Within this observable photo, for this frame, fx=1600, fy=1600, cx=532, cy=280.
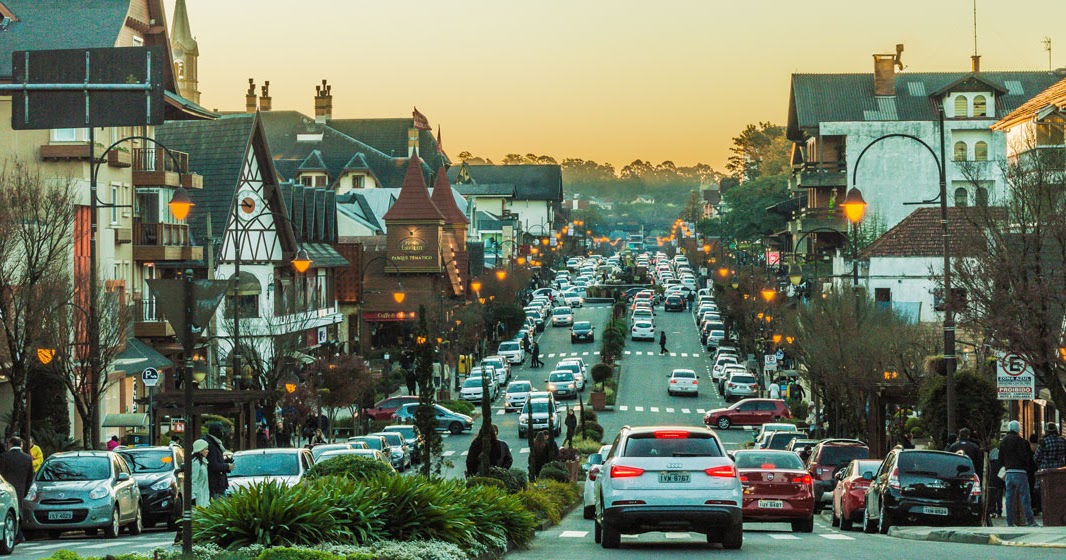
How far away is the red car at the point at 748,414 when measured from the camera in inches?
2486

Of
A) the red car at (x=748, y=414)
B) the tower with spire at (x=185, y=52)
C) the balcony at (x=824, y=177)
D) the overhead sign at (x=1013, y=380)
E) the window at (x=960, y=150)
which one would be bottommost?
the red car at (x=748, y=414)

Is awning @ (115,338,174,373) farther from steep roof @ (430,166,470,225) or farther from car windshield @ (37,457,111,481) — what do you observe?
steep roof @ (430,166,470,225)

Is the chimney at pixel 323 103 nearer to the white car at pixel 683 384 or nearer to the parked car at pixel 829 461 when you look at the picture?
the white car at pixel 683 384

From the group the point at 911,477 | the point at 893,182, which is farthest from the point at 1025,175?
the point at 893,182

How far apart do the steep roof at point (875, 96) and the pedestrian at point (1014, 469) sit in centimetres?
6995

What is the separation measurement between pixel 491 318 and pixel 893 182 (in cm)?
2722

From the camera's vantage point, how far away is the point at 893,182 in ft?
299


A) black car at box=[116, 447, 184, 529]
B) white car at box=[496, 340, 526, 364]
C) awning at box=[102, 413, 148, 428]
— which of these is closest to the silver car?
black car at box=[116, 447, 184, 529]

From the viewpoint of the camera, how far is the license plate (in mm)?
19312

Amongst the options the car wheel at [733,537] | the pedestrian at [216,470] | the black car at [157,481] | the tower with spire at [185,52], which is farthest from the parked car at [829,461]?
the tower with spire at [185,52]

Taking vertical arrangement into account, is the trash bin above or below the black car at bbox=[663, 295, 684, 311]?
below

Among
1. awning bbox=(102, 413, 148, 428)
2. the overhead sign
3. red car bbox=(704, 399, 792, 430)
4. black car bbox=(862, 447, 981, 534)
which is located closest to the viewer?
black car bbox=(862, 447, 981, 534)

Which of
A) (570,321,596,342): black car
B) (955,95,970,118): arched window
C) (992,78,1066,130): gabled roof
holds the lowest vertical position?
(570,321,596,342): black car

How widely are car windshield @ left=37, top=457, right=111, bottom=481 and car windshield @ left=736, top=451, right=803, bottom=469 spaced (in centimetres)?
1108
